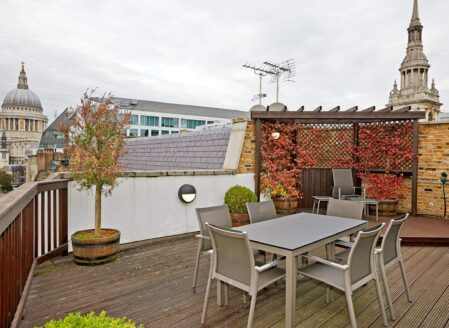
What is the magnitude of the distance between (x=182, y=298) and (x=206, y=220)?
81 centimetres

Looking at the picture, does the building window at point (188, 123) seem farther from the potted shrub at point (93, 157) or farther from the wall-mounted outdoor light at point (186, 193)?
the potted shrub at point (93, 157)

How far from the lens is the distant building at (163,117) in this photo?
141ft

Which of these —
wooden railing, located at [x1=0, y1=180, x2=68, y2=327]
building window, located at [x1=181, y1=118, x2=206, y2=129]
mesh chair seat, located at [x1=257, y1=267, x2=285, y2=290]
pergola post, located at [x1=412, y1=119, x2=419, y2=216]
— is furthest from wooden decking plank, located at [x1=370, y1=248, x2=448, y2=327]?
building window, located at [x1=181, y1=118, x2=206, y2=129]

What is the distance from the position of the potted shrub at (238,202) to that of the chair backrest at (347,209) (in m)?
1.89

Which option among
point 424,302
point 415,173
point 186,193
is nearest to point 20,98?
point 186,193

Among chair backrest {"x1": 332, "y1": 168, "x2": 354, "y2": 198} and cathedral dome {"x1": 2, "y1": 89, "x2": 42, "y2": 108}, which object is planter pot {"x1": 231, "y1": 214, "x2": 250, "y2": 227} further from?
cathedral dome {"x1": 2, "y1": 89, "x2": 42, "y2": 108}

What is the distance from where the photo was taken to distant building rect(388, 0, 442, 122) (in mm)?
36344

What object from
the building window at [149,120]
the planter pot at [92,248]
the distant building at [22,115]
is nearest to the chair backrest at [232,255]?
the planter pot at [92,248]

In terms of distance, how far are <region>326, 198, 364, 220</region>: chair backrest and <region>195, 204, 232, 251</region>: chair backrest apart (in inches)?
→ 60.8

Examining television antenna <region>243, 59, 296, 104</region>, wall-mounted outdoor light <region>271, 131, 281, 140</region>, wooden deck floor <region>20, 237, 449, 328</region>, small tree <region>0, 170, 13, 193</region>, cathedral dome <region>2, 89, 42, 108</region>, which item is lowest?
small tree <region>0, 170, 13, 193</region>

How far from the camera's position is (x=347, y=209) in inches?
140

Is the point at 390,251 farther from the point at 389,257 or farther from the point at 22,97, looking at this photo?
the point at 22,97

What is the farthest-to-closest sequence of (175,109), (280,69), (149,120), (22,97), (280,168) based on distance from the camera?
(22,97) → (175,109) → (149,120) → (280,69) → (280,168)

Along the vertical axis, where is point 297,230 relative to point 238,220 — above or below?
above
